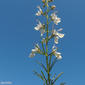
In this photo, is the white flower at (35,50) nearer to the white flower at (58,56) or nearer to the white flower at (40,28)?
the white flower at (40,28)

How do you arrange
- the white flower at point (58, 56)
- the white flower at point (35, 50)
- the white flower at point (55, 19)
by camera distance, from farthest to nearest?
the white flower at point (55, 19) → the white flower at point (35, 50) → the white flower at point (58, 56)

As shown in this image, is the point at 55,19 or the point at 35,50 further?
the point at 55,19

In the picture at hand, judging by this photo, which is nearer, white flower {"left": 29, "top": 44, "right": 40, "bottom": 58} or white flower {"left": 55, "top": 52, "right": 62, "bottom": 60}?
white flower {"left": 55, "top": 52, "right": 62, "bottom": 60}

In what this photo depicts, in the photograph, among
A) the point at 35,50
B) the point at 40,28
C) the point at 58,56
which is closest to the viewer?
the point at 58,56

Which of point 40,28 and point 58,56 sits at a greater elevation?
point 40,28

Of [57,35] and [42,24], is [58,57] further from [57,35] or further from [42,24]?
[42,24]

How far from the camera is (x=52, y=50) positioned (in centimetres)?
608

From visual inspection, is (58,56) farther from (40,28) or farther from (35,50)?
(40,28)

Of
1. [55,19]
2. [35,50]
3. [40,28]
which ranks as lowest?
[35,50]

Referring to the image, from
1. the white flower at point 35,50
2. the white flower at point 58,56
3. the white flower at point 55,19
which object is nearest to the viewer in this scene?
the white flower at point 58,56

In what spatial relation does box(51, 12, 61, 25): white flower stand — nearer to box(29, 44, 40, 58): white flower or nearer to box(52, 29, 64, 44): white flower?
box(52, 29, 64, 44): white flower

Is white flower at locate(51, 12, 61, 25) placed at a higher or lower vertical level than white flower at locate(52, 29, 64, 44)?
higher

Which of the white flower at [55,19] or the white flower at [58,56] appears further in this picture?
the white flower at [55,19]

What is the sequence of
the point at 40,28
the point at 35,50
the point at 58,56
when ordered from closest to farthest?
the point at 58,56 → the point at 35,50 → the point at 40,28
